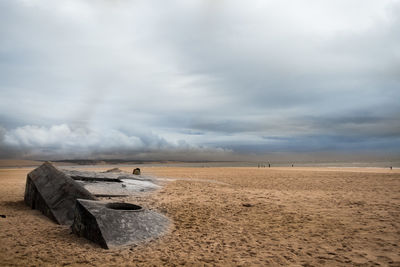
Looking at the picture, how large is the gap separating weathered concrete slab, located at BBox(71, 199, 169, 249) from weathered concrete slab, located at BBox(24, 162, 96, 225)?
1490 millimetres

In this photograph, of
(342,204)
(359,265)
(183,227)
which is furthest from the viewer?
(342,204)

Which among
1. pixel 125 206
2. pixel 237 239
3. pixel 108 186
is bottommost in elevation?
pixel 237 239

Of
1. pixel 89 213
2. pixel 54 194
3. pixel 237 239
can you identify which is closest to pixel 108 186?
pixel 54 194

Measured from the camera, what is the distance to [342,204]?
1020 cm

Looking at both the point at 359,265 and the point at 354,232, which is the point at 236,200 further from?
the point at 359,265

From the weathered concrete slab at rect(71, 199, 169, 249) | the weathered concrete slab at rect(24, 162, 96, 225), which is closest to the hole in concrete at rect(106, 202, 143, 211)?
the weathered concrete slab at rect(71, 199, 169, 249)

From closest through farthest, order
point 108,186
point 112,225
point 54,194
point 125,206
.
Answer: point 112,225 < point 125,206 < point 54,194 < point 108,186

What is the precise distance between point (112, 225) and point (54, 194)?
12.4 ft

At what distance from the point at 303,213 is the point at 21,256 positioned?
25.1 feet

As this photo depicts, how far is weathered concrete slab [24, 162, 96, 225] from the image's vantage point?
7.87 meters

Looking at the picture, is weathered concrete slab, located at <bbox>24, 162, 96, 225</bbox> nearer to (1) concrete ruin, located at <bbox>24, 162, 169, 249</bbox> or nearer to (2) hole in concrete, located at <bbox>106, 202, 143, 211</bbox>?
(1) concrete ruin, located at <bbox>24, 162, 169, 249</bbox>

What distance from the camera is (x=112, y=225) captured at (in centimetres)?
598

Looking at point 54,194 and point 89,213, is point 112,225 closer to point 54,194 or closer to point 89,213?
point 89,213

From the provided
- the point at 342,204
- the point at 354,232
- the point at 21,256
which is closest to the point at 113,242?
the point at 21,256
